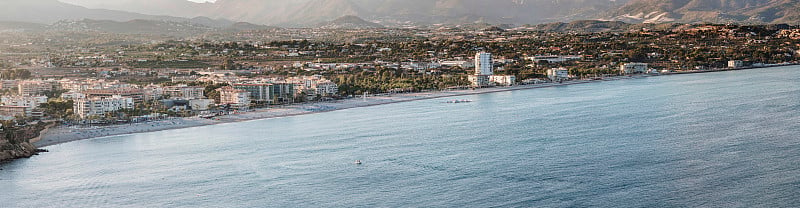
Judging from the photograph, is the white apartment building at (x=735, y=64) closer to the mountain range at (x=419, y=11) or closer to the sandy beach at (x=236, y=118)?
the sandy beach at (x=236, y=118)

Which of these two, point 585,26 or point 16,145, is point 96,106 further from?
point 585,26

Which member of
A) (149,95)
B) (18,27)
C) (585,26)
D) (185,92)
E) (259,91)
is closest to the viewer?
(149,95)

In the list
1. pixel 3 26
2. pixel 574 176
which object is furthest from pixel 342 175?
pixel 3 26

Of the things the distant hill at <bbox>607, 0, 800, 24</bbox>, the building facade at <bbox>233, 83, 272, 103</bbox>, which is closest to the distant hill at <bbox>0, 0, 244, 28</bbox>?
the distant hill at <bbox>607, 0, 800, 24</bbox>

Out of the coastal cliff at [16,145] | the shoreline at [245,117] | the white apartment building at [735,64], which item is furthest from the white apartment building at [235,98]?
the white apartment building at [735,64]

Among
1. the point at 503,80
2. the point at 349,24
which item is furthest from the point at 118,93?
the point at 349,24

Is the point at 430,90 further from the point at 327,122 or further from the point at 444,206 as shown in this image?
the point at 444,206
